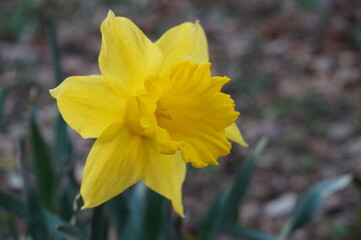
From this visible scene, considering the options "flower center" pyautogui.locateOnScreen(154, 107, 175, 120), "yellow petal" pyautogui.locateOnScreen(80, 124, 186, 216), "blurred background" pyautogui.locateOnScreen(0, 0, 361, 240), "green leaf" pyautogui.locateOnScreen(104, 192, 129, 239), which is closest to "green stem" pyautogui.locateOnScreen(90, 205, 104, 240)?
"yellow petal" pyautogui.locateOnScreen(80, 124, 186, 216)

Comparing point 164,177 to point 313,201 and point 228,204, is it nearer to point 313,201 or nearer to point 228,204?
point 228,204

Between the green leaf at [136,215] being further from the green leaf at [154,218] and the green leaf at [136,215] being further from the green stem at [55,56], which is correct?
the green stem at [55,56]

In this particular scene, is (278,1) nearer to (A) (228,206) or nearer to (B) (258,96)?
(B) (258,96)

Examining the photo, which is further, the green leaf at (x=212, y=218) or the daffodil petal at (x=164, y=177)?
the green leaf at (x=212, y=218)

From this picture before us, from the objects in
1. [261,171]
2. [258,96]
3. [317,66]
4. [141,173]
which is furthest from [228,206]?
[317,66]

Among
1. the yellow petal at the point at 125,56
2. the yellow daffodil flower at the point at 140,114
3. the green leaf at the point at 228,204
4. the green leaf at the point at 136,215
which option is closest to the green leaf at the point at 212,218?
the green leaf at the point at 228,204

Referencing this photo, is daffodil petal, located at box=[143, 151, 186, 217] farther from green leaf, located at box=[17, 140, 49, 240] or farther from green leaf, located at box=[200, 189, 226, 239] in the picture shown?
green leaf, located at box=[200, 189, 226, 239]

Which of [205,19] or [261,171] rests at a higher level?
[205,19]
